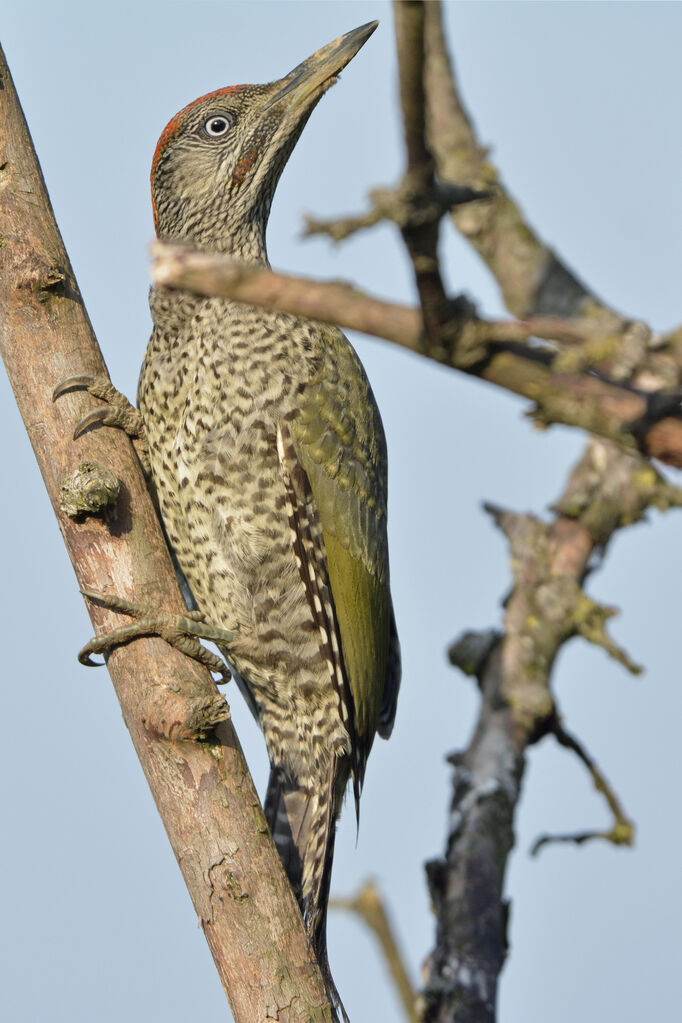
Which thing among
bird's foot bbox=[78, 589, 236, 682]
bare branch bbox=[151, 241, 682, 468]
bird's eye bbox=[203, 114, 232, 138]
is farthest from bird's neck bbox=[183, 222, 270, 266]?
bare branch bbox=[151, 241, 682, 468]

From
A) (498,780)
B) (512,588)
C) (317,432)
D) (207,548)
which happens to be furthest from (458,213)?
(207,548)

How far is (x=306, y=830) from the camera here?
4180 millimetres

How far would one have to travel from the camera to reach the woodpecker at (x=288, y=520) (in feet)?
12.9

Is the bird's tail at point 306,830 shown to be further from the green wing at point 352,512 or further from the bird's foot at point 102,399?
the bird's foot at point 102,399

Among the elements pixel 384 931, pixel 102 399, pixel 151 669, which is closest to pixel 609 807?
pixel 384 931

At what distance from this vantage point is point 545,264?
2170 mm

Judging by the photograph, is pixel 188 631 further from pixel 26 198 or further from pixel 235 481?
pixel 26 198

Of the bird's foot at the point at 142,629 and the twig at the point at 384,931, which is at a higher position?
the bird's foot at the point at 142,629

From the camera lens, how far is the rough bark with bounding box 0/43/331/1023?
9.86 feet

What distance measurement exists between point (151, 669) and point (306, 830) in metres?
Result: 1.32

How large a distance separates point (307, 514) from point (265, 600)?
1.23 feet

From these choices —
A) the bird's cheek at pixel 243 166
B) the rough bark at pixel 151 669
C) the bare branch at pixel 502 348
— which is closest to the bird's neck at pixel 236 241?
the bird's cheek at pixel 243 166

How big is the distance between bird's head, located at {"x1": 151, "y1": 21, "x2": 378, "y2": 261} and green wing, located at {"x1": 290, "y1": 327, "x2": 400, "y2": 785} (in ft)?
2.34

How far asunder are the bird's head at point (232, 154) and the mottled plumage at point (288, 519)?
69mm
